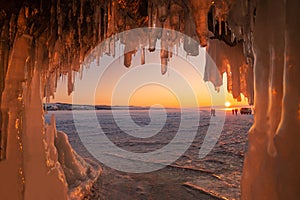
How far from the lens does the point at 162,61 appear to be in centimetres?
534

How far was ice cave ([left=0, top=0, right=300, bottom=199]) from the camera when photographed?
2.21 meters

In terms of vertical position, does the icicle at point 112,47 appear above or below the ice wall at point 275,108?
above

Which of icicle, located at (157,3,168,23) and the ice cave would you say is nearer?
the ice cave

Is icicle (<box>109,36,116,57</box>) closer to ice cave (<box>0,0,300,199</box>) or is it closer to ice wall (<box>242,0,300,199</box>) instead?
ice cave (<box>0,0,300,199</box>)

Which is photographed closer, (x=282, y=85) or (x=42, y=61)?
(x=282, y=85)

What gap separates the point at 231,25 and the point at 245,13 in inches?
24.7

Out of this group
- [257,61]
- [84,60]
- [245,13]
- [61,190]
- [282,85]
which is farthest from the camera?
[84,60]

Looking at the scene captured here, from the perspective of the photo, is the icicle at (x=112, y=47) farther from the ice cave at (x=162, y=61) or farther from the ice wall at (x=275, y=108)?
the ice wall at (x=275, y=108)

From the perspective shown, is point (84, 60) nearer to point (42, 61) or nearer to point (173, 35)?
point (42, 61)

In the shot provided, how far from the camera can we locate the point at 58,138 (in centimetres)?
822

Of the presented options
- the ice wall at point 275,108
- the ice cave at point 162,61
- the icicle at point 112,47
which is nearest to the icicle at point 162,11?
the ice cave at point 162,61

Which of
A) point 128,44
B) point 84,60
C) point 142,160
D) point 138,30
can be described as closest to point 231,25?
point 138,30

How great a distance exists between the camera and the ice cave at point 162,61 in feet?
7.26

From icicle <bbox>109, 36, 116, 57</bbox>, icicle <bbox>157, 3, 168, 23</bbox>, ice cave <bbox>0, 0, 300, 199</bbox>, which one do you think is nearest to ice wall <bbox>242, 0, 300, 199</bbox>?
ice cave <bbox>0, 0, 300, 199</bbox>
